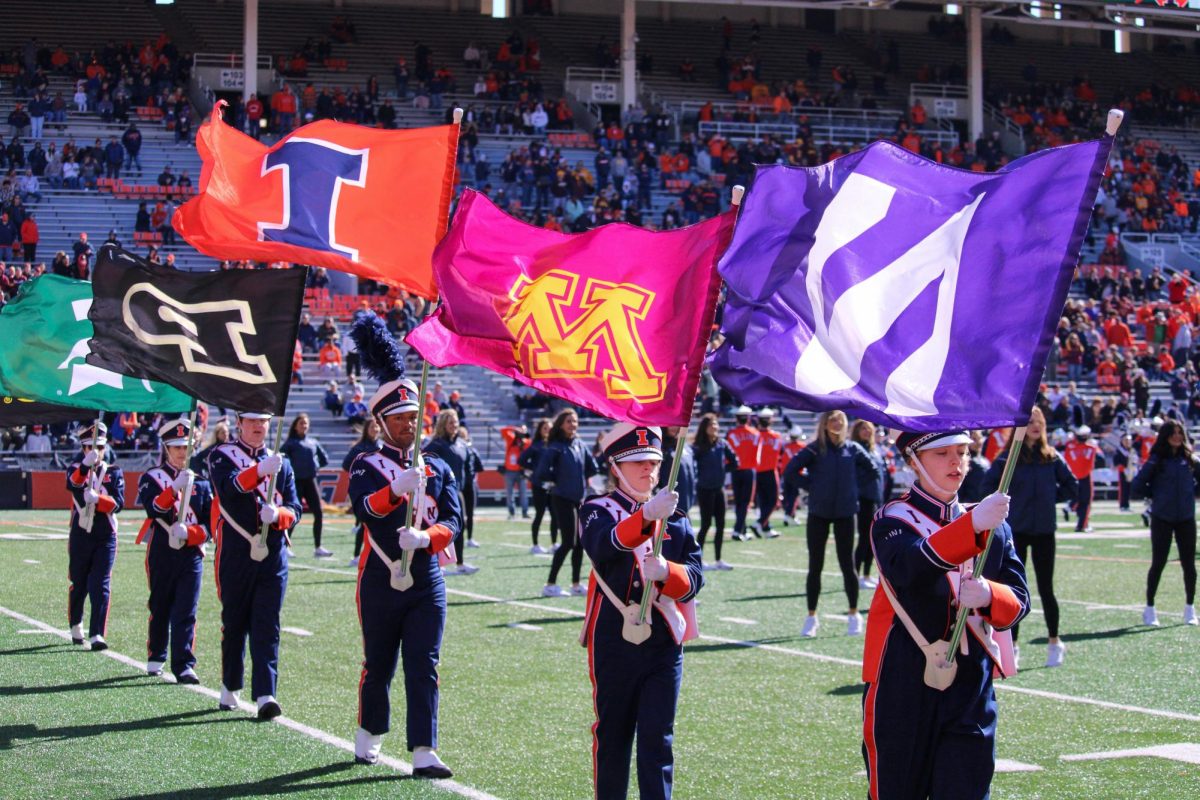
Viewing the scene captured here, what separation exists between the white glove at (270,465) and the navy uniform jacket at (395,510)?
2.43 ft

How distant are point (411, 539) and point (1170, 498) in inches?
302

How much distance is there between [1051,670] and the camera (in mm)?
10719

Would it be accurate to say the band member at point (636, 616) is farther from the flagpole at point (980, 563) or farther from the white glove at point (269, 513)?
the white glove at point (269, 513)

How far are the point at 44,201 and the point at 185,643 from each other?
26640mm

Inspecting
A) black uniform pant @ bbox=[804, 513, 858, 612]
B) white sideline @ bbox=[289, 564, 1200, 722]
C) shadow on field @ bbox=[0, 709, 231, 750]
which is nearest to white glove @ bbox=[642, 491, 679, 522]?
shadow on field @ bbox=[0, 709, 231, 750]

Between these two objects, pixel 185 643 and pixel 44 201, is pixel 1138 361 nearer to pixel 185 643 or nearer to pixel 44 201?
pixel 44 201

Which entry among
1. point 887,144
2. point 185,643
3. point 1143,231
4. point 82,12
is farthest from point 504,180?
point 887,144

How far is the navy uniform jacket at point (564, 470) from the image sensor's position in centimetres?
1616

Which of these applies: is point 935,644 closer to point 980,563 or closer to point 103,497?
point 980,563

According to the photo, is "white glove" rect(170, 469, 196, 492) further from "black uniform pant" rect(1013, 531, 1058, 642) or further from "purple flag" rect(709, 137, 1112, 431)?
"black uniform pant" rect(1013, 531, 1058, 642)

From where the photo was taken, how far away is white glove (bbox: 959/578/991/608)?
17.0 feet

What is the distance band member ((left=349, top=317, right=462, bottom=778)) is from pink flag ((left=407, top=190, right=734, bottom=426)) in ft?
3.16

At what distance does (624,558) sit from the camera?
21.0 ft

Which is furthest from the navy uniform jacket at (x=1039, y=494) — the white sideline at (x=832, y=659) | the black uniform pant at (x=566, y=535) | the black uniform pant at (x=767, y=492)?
the black uniform pant at (x=767, y=492)
